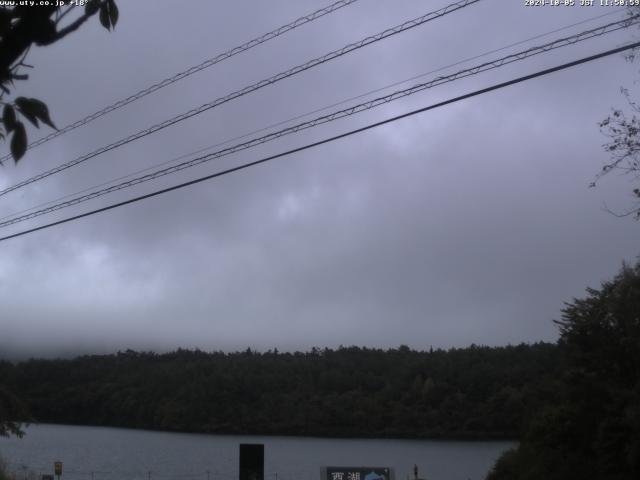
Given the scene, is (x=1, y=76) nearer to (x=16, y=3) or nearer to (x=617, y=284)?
(x=16, y=3)

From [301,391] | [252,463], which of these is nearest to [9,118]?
[252,463]

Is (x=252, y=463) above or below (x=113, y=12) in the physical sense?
below

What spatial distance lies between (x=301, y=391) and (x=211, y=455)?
106ft

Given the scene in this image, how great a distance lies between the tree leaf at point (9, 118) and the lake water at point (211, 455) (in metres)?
33.2

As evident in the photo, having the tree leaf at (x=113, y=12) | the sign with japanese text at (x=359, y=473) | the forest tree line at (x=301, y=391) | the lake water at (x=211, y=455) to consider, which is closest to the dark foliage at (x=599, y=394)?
the sign with japanese text at (x=359, y=473)

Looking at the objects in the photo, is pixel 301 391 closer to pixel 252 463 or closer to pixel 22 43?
pixel 252 463

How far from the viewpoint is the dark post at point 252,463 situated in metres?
16.8

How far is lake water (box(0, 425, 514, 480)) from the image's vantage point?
51.7m

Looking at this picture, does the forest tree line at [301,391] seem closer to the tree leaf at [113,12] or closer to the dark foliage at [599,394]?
the dark foliage at [599,394]

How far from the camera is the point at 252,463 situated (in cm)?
1678

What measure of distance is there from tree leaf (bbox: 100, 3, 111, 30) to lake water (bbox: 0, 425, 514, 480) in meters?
33.2

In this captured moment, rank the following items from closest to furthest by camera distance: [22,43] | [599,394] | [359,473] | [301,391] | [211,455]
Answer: [22,43] → [359,473] → [599,394] → [211,455] → [301,391]

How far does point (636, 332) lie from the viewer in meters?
21.4

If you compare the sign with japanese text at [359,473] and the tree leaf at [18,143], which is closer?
the tree leaf at [18,143]
